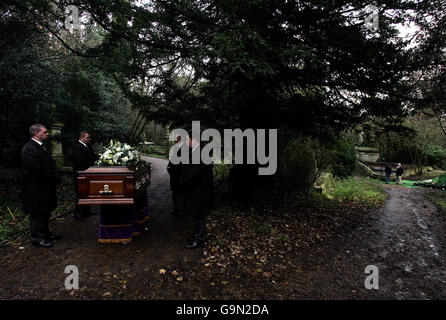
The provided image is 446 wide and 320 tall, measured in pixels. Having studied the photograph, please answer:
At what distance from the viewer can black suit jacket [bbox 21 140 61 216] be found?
372 cm

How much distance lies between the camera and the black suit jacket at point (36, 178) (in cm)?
372

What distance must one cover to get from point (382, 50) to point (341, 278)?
4.33 metres

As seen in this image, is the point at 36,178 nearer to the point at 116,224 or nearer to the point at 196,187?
the point at 116,224

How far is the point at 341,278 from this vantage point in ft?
11.9

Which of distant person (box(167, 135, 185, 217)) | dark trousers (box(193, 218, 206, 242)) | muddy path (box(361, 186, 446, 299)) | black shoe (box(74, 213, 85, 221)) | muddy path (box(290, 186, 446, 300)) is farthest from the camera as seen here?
distant person (box(167, 135, 185, 217))

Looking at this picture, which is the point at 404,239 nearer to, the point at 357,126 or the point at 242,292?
the point at 357,126

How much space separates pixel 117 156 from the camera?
12.9 ft

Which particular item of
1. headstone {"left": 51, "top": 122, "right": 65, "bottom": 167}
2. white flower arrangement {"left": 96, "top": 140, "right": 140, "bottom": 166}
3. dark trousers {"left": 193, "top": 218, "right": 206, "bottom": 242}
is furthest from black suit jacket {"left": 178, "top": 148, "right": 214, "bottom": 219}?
headstone {"left": 51, "top": 122, "right": 65, "bottom": 167}

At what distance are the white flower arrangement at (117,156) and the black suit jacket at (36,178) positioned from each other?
2.64 ft

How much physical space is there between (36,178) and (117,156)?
1.32 m

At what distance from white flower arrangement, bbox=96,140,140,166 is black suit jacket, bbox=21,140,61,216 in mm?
803

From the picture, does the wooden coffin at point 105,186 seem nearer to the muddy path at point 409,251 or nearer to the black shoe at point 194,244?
the black shoe at point 194,244

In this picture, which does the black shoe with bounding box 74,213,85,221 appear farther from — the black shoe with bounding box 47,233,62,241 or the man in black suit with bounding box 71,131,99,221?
the man in black suit with bounding box 71,131,99,221
